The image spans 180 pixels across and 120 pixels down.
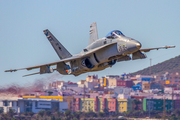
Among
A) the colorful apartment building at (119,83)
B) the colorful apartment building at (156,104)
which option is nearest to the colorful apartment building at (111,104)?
the colorful apartment building at (156,104)

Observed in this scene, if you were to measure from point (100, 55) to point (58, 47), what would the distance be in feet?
22.4

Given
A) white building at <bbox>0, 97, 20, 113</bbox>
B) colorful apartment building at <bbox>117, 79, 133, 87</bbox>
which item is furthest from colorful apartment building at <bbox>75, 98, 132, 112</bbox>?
colorful apartment building at <bbox>117, 79, 133, 87</bbox>

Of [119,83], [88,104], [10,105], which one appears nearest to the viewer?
[10,105]

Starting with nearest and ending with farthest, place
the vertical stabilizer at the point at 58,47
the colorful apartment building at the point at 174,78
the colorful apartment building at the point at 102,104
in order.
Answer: the vertical stabilizer at the point at 58,47 < the colorful apartment building at the point at 102,104 < the colorful apartment building at the point at 174,78

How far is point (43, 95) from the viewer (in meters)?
96.1

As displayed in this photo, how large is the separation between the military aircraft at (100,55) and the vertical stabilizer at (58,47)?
0.51 feet

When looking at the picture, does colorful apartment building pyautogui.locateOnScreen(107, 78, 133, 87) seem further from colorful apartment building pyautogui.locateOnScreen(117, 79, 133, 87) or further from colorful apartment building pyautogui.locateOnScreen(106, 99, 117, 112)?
colorful apartment building pyautogui.locateOnScreen(106, 99, 117, 112)

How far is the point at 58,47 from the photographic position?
111 ft

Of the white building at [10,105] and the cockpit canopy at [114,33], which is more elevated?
the cockpit canopy at [114,33]

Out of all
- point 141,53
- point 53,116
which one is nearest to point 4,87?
point 141,53

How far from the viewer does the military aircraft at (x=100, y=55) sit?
26.6m

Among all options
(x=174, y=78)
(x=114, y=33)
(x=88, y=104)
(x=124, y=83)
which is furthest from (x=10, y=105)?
(x=174, y=78)

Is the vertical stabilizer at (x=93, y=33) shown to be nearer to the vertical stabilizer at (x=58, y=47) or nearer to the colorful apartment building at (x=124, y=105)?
the vertical stabilizer at (x=58, y=47)

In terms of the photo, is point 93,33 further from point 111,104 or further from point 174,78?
point 174,78
